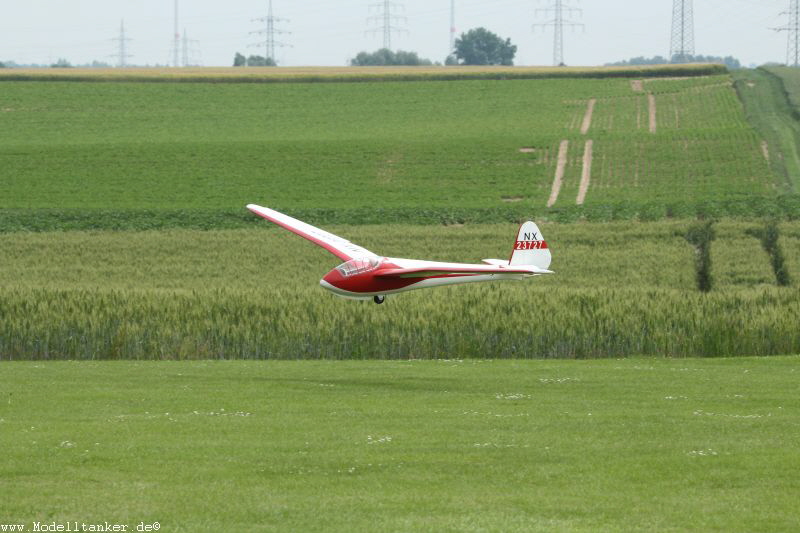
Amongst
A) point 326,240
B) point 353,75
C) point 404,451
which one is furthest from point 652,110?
point 404,451

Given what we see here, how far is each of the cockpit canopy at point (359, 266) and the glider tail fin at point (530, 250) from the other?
305cm

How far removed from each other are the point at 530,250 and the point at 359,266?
3.84m

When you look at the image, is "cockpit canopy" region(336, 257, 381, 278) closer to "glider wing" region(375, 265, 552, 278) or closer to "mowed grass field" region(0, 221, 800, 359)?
"glider wing" region(375, 265, 552, 278)

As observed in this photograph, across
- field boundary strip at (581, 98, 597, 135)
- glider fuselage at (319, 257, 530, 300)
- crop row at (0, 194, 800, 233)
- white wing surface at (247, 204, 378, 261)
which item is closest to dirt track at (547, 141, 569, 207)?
crop row at (0, 194, 800, 233)

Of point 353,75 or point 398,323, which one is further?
point 353,75

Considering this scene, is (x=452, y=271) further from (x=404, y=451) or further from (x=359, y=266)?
(x=404, y=451)

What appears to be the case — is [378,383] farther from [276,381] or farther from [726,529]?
[726,529]

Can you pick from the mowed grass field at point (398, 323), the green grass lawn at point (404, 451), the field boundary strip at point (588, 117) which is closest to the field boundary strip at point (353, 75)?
the field boundary strip at point (588, 117)

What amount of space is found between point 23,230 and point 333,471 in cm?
5432

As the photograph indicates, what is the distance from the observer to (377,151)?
9456cm

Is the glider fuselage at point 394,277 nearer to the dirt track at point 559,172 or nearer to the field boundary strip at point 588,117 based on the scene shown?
the dirt track at point 559,172

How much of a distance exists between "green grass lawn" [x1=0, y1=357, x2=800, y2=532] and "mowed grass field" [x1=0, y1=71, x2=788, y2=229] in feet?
145

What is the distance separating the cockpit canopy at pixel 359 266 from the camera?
26.8 m

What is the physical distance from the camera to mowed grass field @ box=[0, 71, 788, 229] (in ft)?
252
